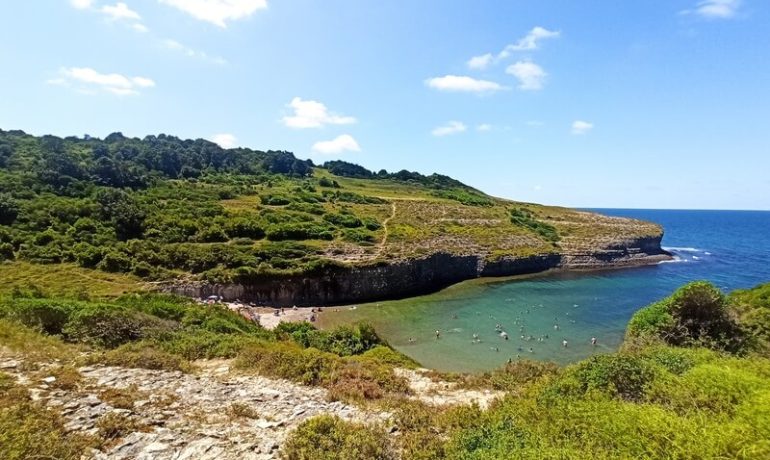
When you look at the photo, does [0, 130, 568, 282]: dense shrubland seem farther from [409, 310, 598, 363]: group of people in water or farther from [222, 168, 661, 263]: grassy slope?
[409, 310, 598, 363]: group of people in water

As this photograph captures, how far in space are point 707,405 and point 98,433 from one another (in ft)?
48.4

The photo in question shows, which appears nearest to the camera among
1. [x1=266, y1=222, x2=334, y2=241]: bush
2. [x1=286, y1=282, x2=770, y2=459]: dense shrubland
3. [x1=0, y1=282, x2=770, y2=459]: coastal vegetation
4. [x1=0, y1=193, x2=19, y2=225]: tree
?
[x1=286, y1=282, x2=770, y2=459]: dense shrubland

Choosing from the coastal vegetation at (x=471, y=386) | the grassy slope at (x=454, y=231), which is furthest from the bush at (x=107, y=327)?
the grassy slope at (x=454, y=231)

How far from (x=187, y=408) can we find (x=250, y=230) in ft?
162

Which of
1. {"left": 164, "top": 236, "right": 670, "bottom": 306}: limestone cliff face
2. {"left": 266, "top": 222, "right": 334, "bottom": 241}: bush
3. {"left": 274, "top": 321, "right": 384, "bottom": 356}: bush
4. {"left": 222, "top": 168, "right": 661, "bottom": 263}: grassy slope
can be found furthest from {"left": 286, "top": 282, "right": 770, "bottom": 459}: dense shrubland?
{"left": 266, "top": 222, "right": 334, "bottom": 241}: bush

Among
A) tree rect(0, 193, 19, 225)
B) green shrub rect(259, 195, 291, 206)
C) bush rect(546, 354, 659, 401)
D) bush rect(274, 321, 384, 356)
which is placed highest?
green shrub rect(259, 195, 291, 206)

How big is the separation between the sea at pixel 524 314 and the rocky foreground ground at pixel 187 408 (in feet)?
60.0

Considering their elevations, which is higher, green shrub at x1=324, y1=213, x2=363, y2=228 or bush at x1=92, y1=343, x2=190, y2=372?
green shrub at x1=324, y1=213, x2=363, y2=228

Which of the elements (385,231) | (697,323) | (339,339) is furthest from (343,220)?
(697,323)

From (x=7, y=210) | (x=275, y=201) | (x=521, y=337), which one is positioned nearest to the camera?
(x=521, y=337)

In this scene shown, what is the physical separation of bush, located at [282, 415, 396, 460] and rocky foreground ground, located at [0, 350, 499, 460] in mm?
578

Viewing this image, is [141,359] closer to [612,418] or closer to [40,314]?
[40,314]

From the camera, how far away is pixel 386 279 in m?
54.2

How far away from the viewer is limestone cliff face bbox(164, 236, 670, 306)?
153 feet
